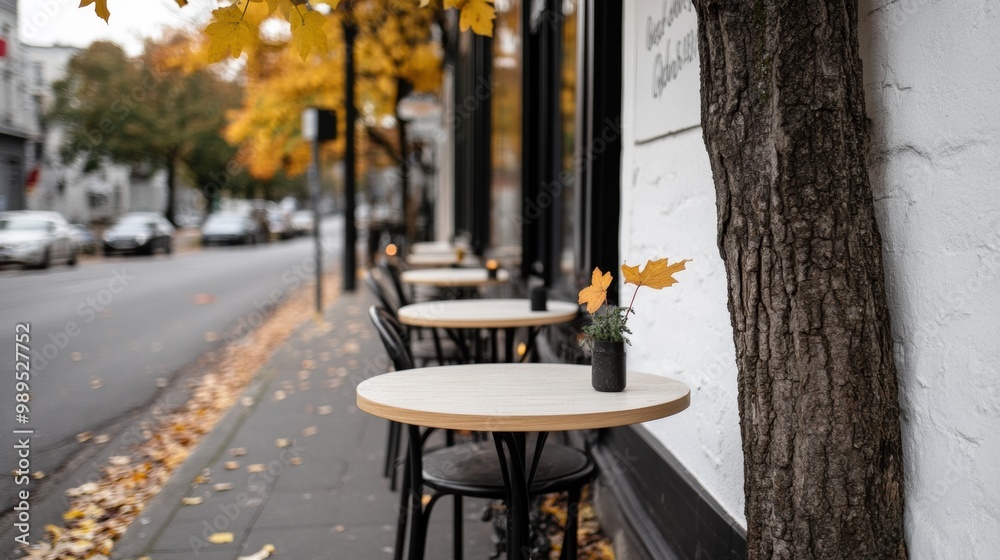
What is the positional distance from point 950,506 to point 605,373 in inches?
37.3

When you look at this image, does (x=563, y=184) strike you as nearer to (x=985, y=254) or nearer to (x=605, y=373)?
(x=605, y=373)

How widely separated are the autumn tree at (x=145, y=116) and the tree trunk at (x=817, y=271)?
27499 mm

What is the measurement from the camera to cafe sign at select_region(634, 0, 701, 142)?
2.86m

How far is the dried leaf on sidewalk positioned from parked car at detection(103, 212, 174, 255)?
24124mm

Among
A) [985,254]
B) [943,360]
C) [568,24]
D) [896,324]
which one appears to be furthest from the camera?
[568,24]

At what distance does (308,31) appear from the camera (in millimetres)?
2465

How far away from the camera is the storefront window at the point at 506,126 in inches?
305

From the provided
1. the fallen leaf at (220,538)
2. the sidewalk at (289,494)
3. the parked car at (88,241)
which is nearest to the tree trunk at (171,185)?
the parked car at (88,241)


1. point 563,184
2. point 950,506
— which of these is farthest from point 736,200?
point 563,184

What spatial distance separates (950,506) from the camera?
1.58 meters

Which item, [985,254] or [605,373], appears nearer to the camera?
[985,254]

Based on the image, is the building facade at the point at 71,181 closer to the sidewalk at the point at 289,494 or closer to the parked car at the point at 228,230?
the parked car at the point at 228,230

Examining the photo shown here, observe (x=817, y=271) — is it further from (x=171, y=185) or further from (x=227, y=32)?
(x=171, y=185)

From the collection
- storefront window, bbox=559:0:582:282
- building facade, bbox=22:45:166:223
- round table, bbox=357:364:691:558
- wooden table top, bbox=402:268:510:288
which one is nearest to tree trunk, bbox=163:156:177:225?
building facade, bbox=22:45:166:223
